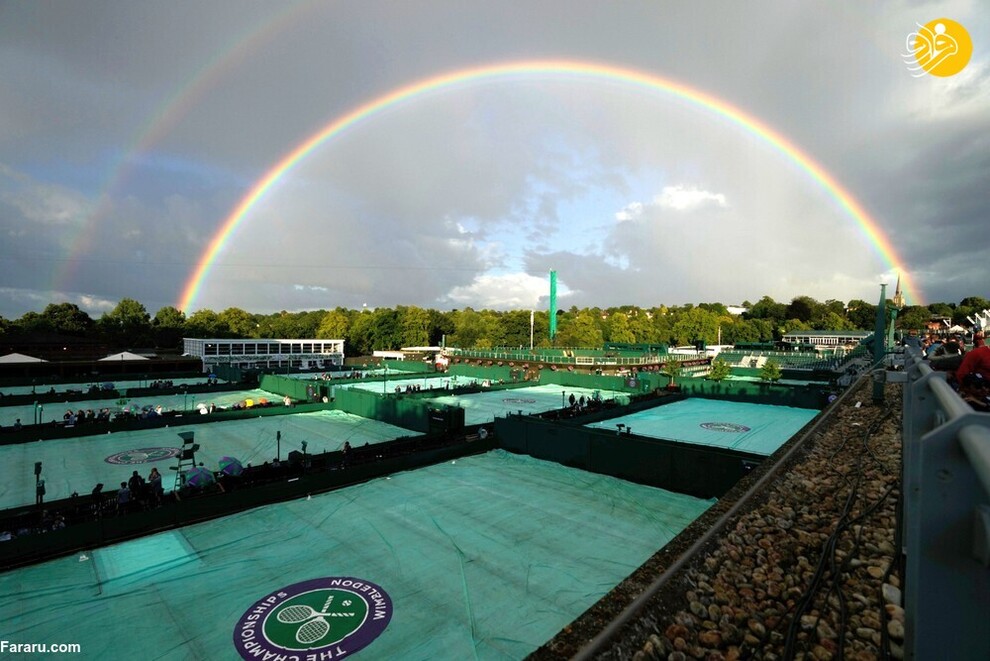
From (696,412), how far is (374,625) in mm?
Result: 32579

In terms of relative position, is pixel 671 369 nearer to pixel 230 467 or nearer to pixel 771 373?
pixel 771 373

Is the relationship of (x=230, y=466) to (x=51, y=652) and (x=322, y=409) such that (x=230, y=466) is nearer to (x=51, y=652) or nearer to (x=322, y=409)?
(x=51, y=652)

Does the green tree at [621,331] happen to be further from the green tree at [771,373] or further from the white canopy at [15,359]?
the white canopy at [15,359]

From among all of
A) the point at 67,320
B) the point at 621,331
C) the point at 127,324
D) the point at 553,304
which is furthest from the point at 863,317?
the point at 67,320

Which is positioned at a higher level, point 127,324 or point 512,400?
point 127,324

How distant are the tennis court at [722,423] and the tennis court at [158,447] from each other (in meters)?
16.6

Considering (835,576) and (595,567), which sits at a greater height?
(835,576)

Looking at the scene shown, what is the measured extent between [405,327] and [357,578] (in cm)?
10681

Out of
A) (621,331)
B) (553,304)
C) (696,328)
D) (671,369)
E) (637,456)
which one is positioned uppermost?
(553,304)

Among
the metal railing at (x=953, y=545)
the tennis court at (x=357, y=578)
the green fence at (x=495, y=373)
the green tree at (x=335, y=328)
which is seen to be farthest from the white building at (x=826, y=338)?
the metal railing at (x=953, y=545)

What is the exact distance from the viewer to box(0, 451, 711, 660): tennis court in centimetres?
1012

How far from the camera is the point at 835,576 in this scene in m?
4.91

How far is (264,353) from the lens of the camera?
7931cm

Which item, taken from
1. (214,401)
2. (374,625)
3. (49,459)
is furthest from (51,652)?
(214,401)
